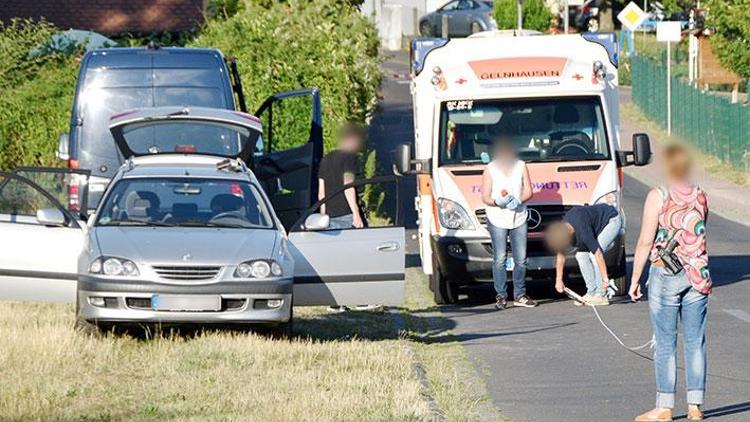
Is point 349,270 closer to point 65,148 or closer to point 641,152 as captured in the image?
point 641,152

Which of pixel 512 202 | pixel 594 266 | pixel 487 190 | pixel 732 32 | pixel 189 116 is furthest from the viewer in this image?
pixel 732 32

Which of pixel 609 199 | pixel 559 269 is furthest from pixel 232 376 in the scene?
pixel 609 199

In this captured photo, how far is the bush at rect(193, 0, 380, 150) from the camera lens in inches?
933

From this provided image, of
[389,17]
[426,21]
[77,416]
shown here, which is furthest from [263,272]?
[389,17]

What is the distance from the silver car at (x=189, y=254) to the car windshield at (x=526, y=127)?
3.17m

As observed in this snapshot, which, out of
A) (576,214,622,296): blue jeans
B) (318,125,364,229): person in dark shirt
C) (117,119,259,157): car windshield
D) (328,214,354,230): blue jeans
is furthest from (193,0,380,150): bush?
(576,214,622,296): blue jeans

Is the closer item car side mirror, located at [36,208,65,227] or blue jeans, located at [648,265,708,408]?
blue jeans, located at [648,265,708,408]

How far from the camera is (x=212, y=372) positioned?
11.4m

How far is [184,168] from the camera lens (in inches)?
558

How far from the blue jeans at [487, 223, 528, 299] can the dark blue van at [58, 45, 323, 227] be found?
253 cm

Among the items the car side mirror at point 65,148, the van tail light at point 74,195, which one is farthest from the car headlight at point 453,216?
the car side mirror at point 65,148

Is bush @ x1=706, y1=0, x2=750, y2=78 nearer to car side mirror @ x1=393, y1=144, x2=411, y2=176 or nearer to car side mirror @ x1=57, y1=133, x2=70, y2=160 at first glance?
car side mirror @ x1=393, y1=144, x2=411, y2=176

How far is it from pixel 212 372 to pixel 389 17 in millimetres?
53216

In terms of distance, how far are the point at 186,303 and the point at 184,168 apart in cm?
206
